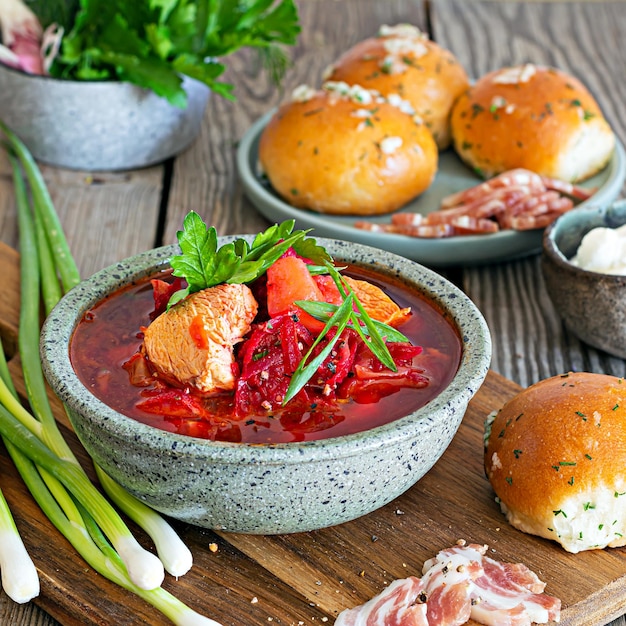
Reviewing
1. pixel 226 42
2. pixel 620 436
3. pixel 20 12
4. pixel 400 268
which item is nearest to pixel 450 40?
pixel 226 42

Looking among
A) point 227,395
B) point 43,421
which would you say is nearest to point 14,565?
point 43,421

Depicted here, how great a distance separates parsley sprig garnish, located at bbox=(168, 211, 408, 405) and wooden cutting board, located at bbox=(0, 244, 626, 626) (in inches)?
16.3

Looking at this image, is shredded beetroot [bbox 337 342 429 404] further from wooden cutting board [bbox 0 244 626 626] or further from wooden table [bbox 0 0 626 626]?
wooden table [bbox 0 0 626 626]

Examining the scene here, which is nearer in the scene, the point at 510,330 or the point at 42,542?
the point at 42,542

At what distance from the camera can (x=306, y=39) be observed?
5.42 m

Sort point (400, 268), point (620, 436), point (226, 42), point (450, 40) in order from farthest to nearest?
point (450, 40)
point (226, 42)
point (400, 268)
point (620, 436)

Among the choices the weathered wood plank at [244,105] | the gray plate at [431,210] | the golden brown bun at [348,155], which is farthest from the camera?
the weathered wood plank at [244,105]

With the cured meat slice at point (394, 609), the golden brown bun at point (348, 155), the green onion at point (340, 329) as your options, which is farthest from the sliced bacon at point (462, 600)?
the golden brown bun at point (348, 155)

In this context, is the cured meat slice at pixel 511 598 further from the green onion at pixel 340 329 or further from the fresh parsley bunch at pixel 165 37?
the fresh parsley bunch at pixel 165 37

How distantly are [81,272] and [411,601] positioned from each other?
2.02 meters

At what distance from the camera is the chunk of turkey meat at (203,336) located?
2141mm

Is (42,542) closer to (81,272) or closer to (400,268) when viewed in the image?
(400,268)

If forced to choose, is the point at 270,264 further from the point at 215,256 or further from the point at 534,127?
the point at 534,127

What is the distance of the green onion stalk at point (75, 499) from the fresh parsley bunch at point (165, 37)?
1175 mm
